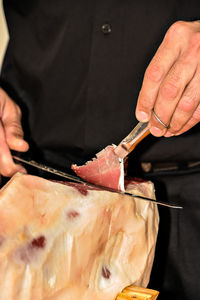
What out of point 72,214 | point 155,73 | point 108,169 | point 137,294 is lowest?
point 137,294

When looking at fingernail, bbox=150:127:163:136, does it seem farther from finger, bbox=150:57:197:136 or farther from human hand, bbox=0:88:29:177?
human hand, bbox=0:88:29:177

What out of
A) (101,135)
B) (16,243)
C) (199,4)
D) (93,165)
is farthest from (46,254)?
(199,4)

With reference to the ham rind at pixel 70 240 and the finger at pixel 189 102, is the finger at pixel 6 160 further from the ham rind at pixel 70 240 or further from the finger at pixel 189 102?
the finger at pixel 189 102

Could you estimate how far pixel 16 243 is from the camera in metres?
0.83

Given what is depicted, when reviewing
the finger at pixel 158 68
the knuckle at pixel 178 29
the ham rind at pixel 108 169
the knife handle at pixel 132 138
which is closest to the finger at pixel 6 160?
the ham rind at pixel 108 169

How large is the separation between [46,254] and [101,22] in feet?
2.22

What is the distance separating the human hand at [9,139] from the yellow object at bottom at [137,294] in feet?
1.36

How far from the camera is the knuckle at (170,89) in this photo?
865 millimetres

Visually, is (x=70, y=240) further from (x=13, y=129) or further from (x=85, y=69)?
(x=85, y=69)

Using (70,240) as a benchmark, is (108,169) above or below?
Result: above

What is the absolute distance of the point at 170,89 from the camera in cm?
87

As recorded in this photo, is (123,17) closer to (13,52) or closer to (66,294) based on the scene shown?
(13,52)

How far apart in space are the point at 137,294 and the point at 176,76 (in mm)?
497

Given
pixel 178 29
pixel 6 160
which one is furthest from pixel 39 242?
pixel 178 29
